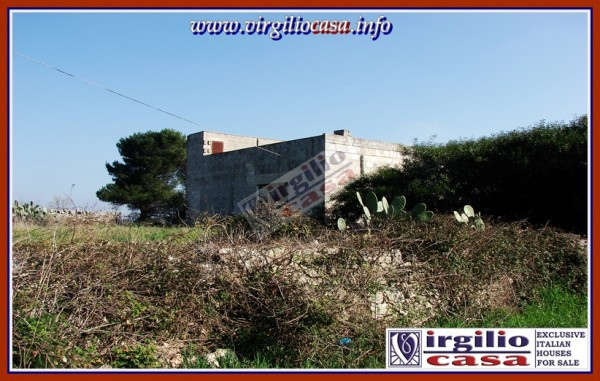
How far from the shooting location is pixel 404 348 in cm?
439

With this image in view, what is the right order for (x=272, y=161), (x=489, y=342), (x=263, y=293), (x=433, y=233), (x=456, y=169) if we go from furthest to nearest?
(x=272, y=161)
(x=456, y=169)
(x=433, y=233)
(x=263, y=293)
(x=489, y=342)

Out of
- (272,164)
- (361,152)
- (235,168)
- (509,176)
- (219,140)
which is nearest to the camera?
(509,176)

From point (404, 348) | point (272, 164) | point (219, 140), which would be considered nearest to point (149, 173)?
point (219, 140)

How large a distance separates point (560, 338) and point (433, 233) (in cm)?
240

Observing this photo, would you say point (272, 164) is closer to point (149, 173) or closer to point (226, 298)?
point (226, 298)

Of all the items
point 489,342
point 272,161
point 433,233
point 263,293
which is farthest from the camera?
point 272,161

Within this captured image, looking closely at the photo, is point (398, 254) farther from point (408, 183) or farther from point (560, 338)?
point (408, 183)

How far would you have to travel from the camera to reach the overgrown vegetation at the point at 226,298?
13.7 ft

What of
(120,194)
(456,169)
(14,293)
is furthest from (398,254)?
(120,194)

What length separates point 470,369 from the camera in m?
4.03

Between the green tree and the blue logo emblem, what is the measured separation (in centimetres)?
2411

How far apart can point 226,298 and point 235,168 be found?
13.6 metres

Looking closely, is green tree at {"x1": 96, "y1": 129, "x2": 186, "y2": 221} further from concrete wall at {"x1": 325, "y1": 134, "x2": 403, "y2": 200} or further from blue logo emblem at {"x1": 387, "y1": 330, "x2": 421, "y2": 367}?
blue logo emblem at {"x1": 387, "y1": 330, "x2": 421, "y2": 367}

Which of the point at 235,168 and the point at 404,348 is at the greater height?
the point at 235,168
